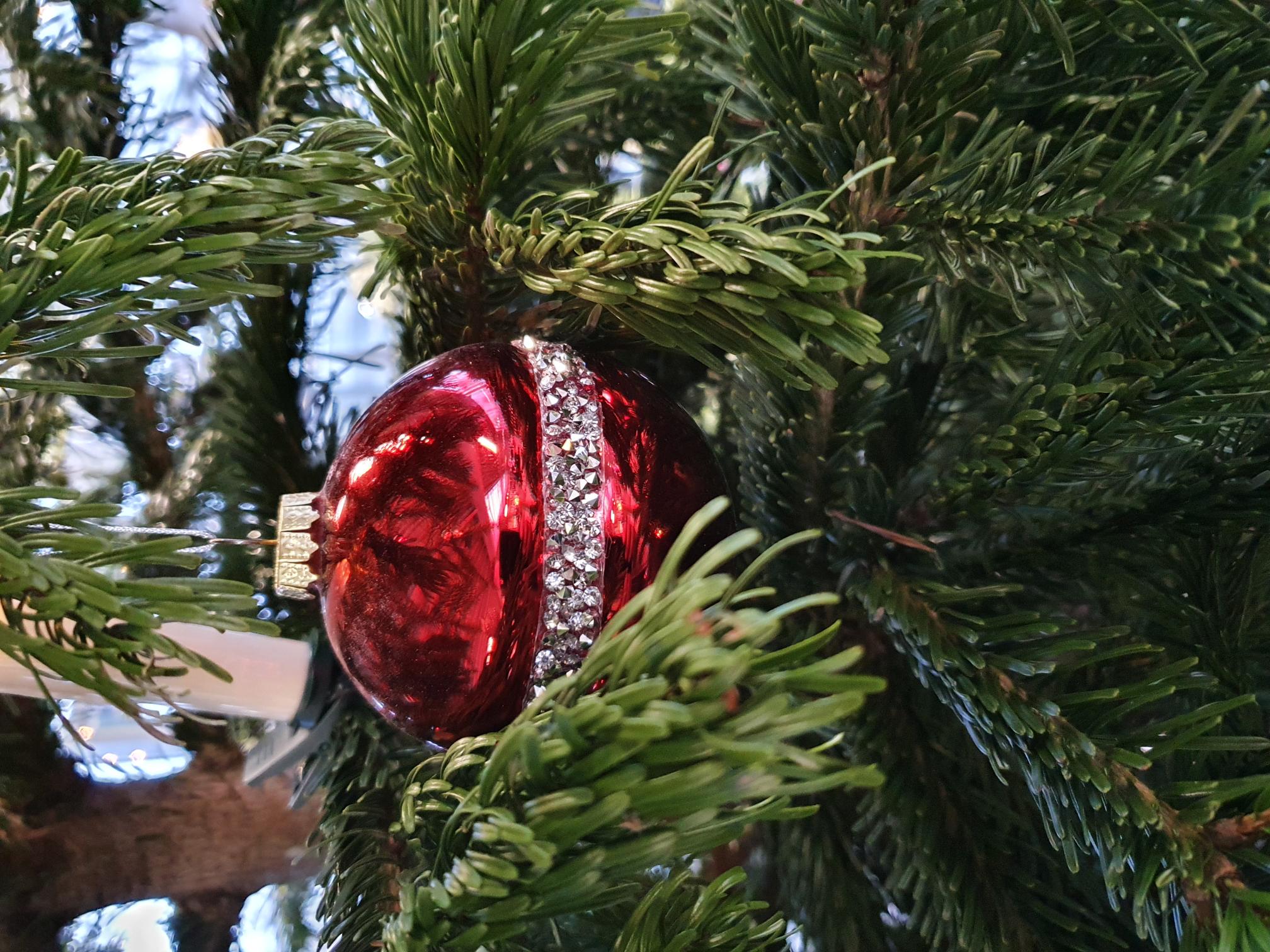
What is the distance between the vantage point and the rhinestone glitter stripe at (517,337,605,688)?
290mm

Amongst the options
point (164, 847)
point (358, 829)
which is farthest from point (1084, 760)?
point (164, 847)

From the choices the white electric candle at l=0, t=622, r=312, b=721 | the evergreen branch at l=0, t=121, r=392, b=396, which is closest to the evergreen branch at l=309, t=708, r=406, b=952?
the white electric candle at l=0, t=622, r=312, b=721

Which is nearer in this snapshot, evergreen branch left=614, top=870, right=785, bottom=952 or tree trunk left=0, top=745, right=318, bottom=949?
evergreen branch left=614, top=870, right=785, bottom=952

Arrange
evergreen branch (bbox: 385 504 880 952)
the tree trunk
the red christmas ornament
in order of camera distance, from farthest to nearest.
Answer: the tree trunk → the red christmas ornament → evergreen branch (bbox: 385 504 880 952)

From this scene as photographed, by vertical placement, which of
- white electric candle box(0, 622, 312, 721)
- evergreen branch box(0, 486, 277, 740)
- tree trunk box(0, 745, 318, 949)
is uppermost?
evergreen branch box(0, 486, 277, 740)

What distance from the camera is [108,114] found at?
19.2 inches

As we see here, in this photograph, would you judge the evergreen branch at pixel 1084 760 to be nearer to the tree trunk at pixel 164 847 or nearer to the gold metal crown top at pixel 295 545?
the gold metal crown top at pixel 295 545

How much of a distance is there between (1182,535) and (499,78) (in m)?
0.27

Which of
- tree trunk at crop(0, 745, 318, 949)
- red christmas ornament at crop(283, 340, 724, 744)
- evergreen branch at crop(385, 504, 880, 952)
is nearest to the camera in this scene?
evergreen branch at crop(385, 504, 880, 952)

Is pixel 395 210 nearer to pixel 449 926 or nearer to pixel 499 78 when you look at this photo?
pixel 499 78

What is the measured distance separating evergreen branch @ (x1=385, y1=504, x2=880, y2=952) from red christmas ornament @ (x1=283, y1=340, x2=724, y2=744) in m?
0.07

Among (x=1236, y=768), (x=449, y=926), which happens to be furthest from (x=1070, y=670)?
(x=449, y=926)

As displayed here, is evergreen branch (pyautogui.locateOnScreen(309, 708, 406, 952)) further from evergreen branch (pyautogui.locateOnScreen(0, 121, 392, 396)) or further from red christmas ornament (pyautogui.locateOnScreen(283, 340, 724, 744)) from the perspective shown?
evergreen branch (pyautogui.locateOnScreen(0, 121, 392, 396))

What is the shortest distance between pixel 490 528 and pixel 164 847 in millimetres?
280
